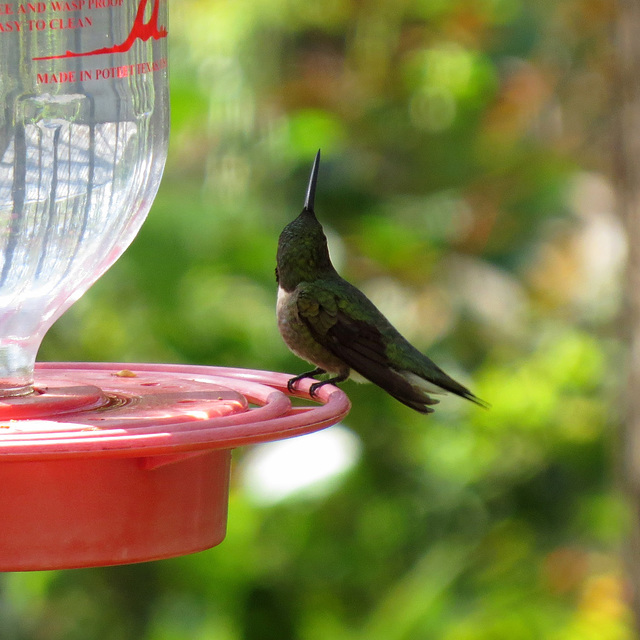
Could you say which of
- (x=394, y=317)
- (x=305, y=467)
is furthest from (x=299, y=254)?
(x=394, y=317)

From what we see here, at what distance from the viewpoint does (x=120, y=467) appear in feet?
4.89

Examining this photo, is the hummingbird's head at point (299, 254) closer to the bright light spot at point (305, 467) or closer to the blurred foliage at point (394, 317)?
the blurred foliage at point (394, 317)

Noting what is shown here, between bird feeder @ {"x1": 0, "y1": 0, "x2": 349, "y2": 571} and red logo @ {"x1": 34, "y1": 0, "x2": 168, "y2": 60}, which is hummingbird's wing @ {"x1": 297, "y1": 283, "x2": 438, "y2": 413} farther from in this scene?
red logo @ {"x1": 34, "y1": 0, "x2": 168, "y2": 60}

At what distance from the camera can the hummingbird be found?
8.54 feet

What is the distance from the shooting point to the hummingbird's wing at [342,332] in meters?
2.55

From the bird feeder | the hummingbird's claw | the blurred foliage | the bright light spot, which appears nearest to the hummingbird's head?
the bird feeder

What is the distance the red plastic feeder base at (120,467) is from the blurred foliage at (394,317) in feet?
10.2

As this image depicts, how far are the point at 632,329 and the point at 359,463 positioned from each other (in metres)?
2.08

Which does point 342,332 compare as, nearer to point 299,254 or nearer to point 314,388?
point 299,254

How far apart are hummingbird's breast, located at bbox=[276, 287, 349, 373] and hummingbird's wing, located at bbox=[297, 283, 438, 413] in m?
0.02

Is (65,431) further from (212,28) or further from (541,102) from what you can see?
(541,102)

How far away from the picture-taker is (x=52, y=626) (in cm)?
564

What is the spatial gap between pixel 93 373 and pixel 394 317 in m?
4.42

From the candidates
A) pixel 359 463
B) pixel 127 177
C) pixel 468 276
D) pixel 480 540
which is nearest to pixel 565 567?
pixel 480 540
